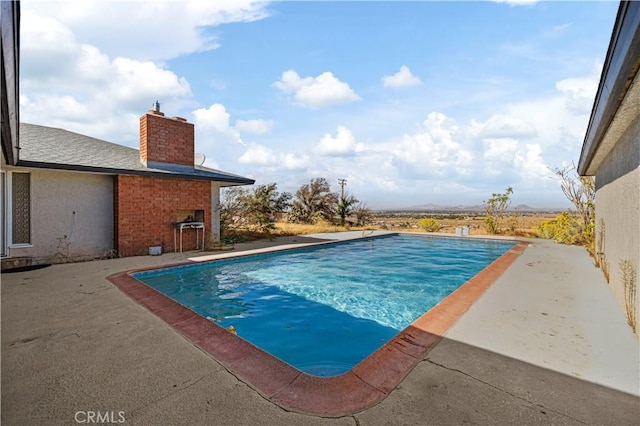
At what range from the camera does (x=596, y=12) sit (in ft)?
16.7

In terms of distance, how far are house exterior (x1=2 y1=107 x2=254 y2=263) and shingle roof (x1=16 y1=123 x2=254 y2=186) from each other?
1.0 inches

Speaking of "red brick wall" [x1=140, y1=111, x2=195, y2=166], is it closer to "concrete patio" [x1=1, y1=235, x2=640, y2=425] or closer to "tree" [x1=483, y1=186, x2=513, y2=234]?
"concrete patio" [x1=1, y1=235, x2=640, y2=425]

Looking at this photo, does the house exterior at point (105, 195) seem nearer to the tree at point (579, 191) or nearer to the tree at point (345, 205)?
the tree at point (345, 205)

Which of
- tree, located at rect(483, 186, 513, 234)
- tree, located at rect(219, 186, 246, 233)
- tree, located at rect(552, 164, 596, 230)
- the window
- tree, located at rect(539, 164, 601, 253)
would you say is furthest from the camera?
tree, located at rect(483, 186, 513, 234)

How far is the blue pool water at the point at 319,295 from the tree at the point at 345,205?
45.1 ft

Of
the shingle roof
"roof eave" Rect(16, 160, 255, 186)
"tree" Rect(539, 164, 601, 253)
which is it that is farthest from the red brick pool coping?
"tree" Rect(539, 164, 601, 253)

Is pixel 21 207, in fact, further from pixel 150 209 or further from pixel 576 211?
pixel 576 211

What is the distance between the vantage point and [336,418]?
2.27m

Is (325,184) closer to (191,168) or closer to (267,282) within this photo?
(191,168)

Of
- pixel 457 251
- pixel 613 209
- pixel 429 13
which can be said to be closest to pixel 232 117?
pixel 429 13

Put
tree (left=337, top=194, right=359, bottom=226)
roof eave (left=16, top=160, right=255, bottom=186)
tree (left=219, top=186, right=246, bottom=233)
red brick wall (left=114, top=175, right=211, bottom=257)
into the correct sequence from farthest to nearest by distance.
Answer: tree (left=337, top=194, right=359, bottom=226) → tree (left=219, top=186, right=246, bottom=233) → red brick wall (left=114, top=175, right=211, bottom=257) → roof eave (left=16, top=160, right=255, bottom=186)

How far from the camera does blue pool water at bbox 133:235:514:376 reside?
184 inches

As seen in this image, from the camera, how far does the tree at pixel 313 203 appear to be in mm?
26859

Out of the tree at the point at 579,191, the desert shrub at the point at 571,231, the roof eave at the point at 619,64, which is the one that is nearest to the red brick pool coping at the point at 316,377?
the roof eave at the point at 619,64
